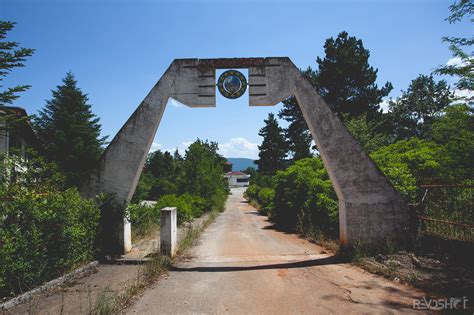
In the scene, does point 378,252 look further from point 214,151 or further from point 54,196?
point 214,151

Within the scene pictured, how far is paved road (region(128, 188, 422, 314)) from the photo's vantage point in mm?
5035

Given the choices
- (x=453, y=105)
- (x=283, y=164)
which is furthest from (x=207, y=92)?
(x=283, y=164)

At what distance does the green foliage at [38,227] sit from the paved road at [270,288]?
7.99ft

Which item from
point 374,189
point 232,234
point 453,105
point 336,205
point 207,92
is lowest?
point 232,234

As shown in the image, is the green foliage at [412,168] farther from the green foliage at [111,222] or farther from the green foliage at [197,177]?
the green foliage at [197,177]

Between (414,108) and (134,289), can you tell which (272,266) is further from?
(414,108)

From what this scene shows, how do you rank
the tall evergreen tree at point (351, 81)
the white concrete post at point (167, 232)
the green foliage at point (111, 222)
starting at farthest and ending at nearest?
the tall evergreen tree at point (351, 81), the green foliage at point (111, 222), the white concrete post at point (167, 232)

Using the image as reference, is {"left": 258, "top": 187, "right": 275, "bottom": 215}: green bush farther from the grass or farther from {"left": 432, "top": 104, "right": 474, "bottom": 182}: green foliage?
{"left": 432, "top": 104, "right": 474, "bottom": 182}: green foliage

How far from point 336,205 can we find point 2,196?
34.2ft

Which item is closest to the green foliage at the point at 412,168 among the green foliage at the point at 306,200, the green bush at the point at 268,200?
the green foliage at the point at 306,200

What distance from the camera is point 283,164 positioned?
52531mm

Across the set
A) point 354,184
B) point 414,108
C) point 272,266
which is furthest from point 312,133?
point 414,108

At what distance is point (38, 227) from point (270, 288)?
535cm

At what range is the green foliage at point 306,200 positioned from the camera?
1146 cm
